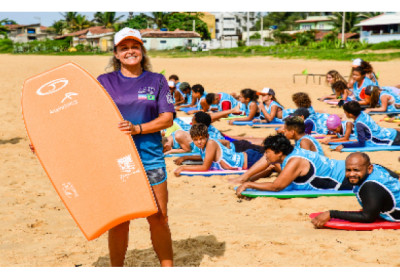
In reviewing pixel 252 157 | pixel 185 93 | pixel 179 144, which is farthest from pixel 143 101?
pixel 185 93

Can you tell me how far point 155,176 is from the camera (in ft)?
9.31

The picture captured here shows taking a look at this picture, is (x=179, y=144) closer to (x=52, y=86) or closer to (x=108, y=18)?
(x=52, y=86)

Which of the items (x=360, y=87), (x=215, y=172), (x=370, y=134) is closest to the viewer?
(x=215, y=172)

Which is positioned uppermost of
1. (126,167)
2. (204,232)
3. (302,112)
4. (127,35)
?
(127,35)

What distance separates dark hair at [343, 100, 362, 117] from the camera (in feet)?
22.7

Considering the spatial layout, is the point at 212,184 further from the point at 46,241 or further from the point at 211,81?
the point at 211,81

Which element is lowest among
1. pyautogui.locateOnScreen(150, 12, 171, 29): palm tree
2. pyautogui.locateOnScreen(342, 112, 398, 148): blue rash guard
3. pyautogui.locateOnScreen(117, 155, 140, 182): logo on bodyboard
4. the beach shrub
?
pyautogui.locateOnScreen(342, 112, 398, 148): blue rash guard

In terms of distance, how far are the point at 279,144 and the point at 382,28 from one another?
38.2m

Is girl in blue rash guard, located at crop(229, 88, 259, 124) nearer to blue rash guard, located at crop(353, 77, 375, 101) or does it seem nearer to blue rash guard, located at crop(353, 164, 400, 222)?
blue rash guard, located at crop(353, 77, 375, 101)

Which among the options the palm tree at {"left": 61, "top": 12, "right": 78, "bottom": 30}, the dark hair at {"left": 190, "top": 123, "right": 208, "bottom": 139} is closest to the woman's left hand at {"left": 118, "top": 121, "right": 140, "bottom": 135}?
the dark hair at {"left": 190, "top": 123, "right": 208, "bottom": 139}

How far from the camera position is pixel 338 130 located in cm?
796

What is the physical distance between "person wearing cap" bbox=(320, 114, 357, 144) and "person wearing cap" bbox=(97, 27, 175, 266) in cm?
546

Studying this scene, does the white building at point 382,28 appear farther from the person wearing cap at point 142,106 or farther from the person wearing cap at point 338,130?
the person wearing cap at point 142,106

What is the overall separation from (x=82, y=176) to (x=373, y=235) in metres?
2.42
